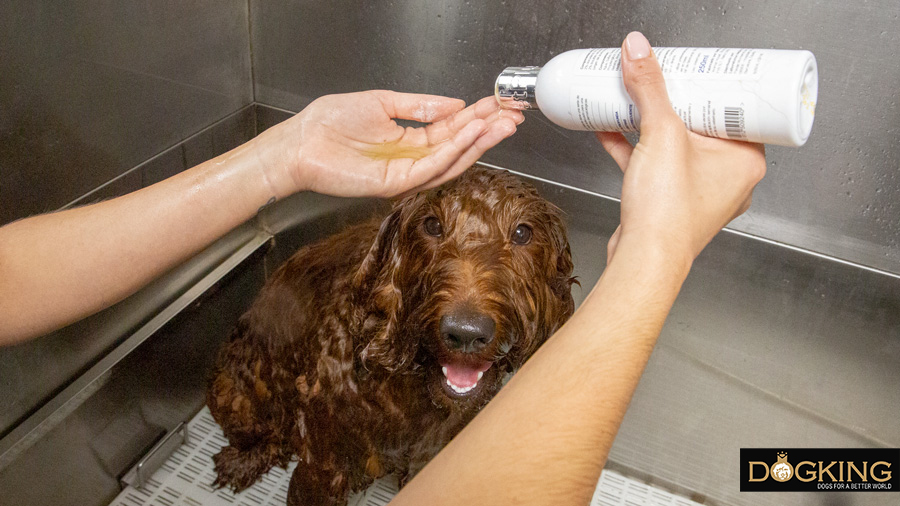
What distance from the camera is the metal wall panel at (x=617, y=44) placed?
5.63ft

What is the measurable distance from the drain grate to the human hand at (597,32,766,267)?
1209mm

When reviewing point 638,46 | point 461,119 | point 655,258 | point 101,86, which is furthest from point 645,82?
point 101,86

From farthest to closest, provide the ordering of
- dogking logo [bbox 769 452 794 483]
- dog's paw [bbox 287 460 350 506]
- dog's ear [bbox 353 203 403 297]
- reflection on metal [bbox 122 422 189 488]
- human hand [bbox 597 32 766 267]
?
dogking logo [bbox 769 452 794 483]
reflection on metal [bbox 122 422 189 488]
dog's paw [bbox 287 460 350 506]
dog's ear [bbox 353 203 403 297]
human hand [bbox 597 32 766 267]

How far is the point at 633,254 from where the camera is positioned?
990 millimetres

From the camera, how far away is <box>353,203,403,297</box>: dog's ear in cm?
164

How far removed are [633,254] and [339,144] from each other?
0.74 meters

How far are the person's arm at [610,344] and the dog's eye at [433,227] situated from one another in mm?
577

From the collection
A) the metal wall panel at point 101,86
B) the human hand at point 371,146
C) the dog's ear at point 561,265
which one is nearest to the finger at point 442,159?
the human hand at point 371,146

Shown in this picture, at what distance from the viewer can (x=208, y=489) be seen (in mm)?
2010

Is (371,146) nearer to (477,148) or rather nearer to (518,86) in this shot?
(477,148)

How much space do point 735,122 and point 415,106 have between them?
76 cm

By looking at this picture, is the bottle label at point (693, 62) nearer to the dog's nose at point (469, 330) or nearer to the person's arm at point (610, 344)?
the person's arm at point (610, 344)

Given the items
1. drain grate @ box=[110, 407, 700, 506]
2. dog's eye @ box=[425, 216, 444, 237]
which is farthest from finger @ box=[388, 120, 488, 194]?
drain grate @ box=[110, 407, 700, 506]

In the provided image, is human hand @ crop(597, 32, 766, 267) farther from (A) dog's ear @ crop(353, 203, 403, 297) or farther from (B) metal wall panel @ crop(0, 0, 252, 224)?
(B) metal wall panel @ crop(0, 0, 252, 224)
